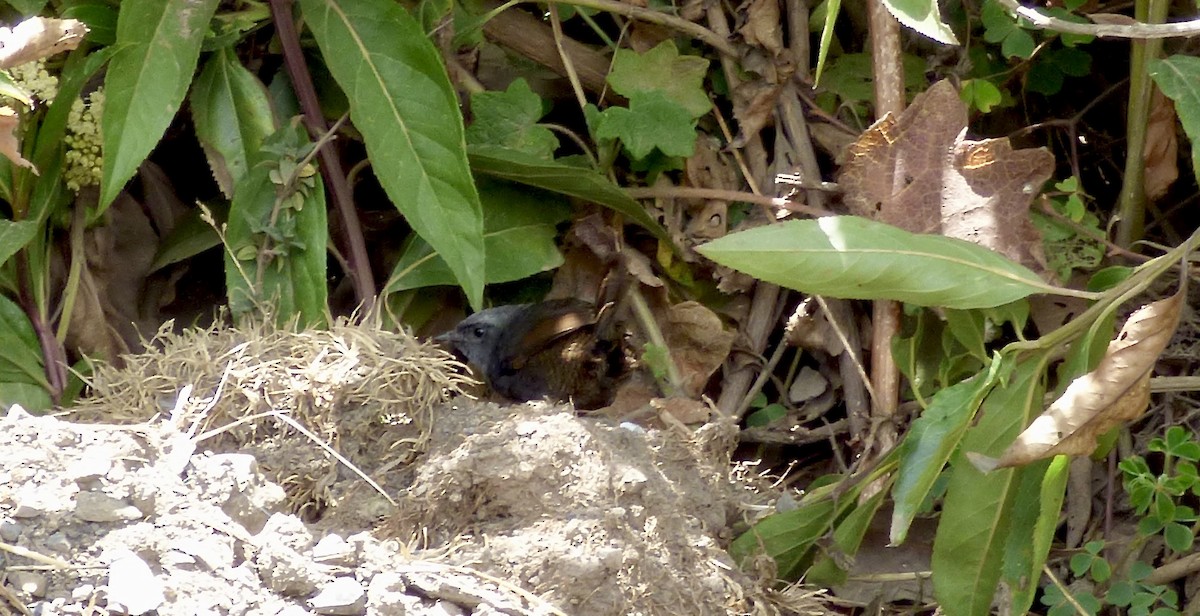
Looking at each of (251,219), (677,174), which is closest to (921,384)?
(677,174)

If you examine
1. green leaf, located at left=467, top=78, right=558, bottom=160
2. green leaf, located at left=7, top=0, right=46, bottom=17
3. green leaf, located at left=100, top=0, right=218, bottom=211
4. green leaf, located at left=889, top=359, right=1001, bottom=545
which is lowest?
green leaf, located at left=889, top=359, right=1001, bottom=545

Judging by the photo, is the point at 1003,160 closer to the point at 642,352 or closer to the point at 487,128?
the point at 642,352

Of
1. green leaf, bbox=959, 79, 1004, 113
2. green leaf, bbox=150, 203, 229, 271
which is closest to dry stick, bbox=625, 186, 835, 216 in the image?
green leaf, bbox=959, 79, 1004, 113

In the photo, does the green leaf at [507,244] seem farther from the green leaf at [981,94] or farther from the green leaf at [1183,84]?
the green leaf at [1183,84]

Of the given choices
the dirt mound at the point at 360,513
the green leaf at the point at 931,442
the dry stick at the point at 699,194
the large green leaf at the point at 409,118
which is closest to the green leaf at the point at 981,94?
the dry stick at the point at 699,194

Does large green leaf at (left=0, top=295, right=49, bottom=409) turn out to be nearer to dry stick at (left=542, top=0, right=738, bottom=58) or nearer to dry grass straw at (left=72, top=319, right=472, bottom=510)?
dry grass straw at (left=72, top=319, right=472, bottom=510)

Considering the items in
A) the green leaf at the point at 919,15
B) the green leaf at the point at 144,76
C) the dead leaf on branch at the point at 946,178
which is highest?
the green leaf at the point at 919,15
